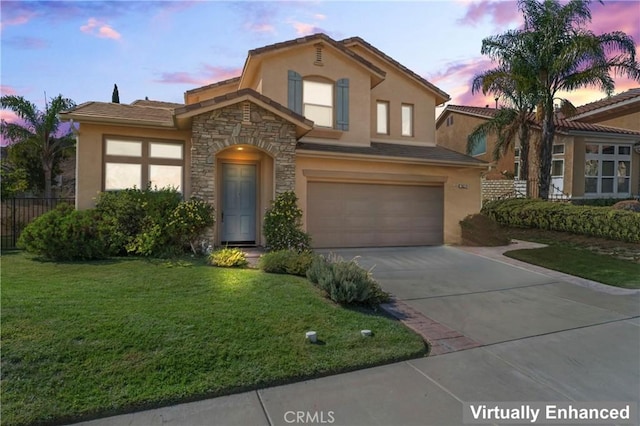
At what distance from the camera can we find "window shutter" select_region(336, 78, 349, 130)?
12914mm

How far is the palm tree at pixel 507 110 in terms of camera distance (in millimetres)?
16203

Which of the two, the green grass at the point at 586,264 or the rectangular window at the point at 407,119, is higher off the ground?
the rectangular window at the point at 407,119

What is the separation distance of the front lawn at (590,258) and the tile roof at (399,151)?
391cm

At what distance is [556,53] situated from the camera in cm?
1503

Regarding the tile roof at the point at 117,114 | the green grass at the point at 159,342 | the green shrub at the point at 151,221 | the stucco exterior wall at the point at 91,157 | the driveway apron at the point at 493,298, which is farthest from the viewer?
the stucco exterior wall at the point at 91,157

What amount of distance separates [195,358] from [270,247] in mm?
6176

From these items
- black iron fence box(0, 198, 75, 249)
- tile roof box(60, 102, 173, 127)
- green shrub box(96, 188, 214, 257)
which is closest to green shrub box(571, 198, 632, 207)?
green shrub box(96, 188, 214, 257)

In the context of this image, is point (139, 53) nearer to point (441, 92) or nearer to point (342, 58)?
point (342, 58)

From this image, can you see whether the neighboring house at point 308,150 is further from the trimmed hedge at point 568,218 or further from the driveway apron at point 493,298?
the trimmed hedge at point 568,218

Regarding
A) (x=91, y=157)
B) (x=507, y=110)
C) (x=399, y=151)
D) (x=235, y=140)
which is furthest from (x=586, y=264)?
(x=91, y=157)

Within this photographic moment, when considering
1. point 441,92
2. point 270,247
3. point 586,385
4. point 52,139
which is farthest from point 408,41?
point 52,139

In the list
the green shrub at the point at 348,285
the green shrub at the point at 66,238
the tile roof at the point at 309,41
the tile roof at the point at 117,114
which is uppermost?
the tile roof at the point at 309,41

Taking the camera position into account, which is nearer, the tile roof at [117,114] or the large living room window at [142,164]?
the tile roof at [117,114]

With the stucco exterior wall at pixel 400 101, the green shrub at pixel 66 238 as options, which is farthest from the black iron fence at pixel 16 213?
the stucco exterior wall at pixel 400 101
